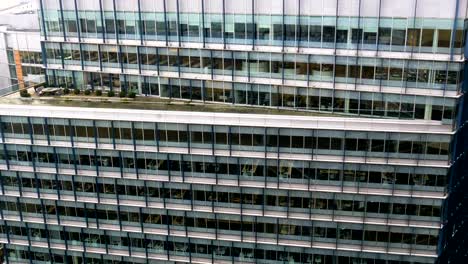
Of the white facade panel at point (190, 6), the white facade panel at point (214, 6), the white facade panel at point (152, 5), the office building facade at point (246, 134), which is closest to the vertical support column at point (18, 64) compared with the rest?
the office building facade at point (246, 134)

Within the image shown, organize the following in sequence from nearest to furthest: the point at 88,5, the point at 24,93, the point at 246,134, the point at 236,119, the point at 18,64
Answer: the point at 236,119, the point at 246,134, the point at 88,5, the point at 24,93, the point at 18,64

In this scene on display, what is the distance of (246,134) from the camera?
255 ft

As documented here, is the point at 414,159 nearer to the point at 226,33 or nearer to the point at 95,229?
the point at 226,33

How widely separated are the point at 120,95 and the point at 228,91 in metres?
16.0

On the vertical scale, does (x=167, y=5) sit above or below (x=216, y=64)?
above

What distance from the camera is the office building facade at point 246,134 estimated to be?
2901 inches

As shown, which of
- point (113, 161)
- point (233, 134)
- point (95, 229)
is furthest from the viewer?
point (95, 229)

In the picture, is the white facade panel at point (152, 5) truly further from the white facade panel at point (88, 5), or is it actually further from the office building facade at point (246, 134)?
the white facade panel at point (88, 5)

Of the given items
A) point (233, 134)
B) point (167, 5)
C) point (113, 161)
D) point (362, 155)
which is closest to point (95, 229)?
point (113, 161)

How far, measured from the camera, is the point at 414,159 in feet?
246

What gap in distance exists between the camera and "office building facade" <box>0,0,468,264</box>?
73.7 m

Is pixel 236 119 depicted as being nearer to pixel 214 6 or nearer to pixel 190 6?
pixel 214 6

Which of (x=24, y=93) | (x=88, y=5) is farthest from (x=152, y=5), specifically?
(x=24, y=93)

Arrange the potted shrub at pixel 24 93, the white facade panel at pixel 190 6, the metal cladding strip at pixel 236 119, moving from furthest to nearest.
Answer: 1. the potted shrub at pixel 24 93
2. the white facade panel at pixel 190 6
3. the metal cladding strip at pixel 236 119
